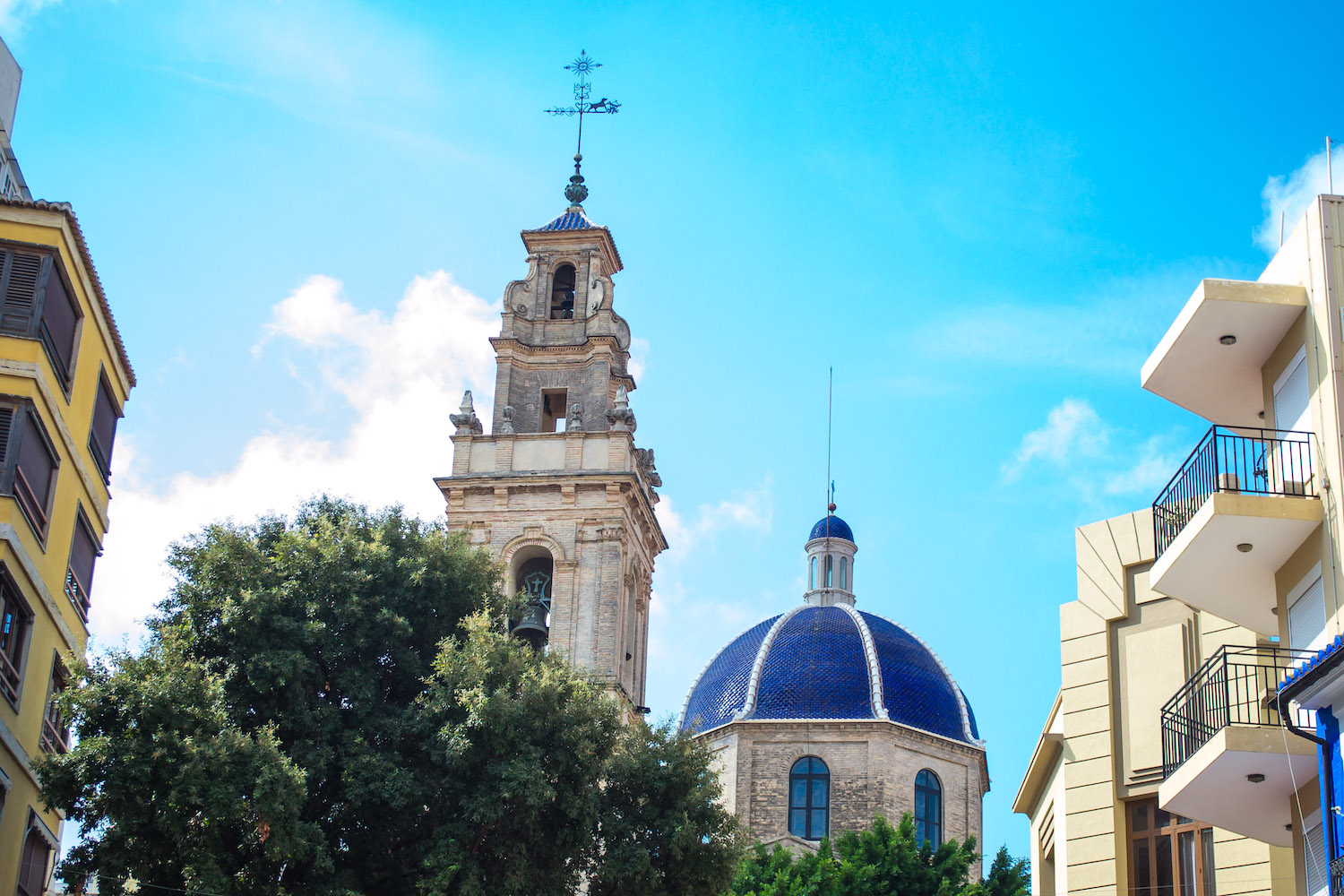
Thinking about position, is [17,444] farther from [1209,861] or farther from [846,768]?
[846,768]

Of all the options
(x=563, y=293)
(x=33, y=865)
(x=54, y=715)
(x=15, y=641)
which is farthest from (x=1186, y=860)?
(x=563, y=293)

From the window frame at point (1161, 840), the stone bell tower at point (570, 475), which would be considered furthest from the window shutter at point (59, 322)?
the stone bell tower at point (570, 475)

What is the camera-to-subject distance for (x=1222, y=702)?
1466 centimetres

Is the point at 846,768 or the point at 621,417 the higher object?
the point at 621,417

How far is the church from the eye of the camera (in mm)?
40219

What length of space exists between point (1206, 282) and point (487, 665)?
10.0 meters

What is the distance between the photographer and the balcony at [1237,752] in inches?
535

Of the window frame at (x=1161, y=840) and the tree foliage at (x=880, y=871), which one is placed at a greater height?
the tree foliage at (x=880, y=871)

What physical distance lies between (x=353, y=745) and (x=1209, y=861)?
373 inches

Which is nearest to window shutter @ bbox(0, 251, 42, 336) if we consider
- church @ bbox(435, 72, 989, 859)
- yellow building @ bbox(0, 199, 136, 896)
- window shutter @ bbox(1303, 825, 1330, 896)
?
yellow building @ bbox(0, 199, 136, 896)

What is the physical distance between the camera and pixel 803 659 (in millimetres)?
50188

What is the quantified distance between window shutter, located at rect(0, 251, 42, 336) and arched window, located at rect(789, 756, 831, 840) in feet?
103

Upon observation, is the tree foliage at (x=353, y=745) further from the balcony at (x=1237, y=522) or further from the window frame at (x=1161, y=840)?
the balcony at (x=1237, y=522)

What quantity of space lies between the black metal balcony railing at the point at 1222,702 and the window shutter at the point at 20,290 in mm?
12844
